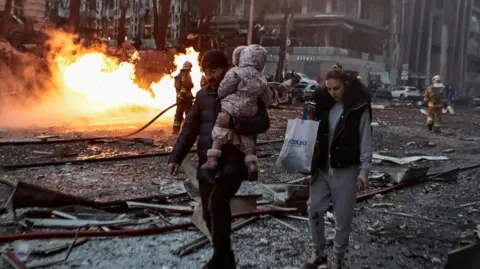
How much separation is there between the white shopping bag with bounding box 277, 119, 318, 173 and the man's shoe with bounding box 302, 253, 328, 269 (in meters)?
0.82

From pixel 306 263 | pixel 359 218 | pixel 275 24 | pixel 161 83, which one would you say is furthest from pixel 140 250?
pixel 275 24

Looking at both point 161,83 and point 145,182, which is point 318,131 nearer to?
point 145,182

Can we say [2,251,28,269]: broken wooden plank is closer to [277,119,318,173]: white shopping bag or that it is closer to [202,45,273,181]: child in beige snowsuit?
[202,45,273,181]: child in beige snowsuit

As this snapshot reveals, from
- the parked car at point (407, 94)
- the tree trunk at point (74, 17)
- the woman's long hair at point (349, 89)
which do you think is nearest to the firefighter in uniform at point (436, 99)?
the woman's long hair at point (349, 89)

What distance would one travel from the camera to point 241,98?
3.78 metres

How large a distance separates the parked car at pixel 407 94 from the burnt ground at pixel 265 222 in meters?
30.6

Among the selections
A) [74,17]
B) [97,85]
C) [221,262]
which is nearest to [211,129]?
[221,262]

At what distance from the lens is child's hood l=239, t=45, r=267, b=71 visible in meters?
3.82

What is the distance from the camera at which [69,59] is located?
22.4 meters

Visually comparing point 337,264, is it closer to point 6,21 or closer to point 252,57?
point 252,57

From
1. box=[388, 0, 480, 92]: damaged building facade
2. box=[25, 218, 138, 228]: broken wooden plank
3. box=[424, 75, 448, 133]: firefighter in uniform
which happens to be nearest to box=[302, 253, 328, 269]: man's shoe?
box=[25, 218, 138, 228]: broken wooden plank

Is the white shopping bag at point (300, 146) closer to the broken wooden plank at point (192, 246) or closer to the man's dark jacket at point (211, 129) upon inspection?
the man's dark jacket at point (211, 129)

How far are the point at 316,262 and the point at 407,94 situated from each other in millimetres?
40579

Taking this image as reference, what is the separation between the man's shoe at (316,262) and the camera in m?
4.34
